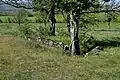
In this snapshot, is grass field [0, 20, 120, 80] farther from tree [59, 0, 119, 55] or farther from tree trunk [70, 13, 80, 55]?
tree [59, 0, 119, 55]

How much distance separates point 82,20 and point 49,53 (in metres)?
4.43

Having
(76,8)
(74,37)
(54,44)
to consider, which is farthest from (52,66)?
(54,44)

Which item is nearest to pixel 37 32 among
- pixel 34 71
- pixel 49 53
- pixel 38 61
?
pixel 49 53

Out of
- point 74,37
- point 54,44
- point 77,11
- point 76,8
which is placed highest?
point 76,8

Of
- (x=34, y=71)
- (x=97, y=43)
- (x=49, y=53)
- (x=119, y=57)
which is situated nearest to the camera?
(x=34, y=71)

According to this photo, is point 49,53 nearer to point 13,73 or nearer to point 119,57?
point 119,57

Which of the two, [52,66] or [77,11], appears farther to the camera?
[77,11]

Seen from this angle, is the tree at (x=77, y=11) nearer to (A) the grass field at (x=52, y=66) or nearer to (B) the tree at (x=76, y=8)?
(B) the tree at (x=76, y=8)

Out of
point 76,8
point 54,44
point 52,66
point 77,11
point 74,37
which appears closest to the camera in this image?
point 52,66

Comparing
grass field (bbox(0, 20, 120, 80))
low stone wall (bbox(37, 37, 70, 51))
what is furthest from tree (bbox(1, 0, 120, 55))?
low stone wall (bbox(37, 37, 70, 51))

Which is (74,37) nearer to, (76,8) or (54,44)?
(76,8)

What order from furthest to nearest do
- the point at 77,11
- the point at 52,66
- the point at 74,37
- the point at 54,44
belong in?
the point at 54,44, the point at 74,37, the point at 77,11, the point at 52,66

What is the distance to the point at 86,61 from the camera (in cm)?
1744

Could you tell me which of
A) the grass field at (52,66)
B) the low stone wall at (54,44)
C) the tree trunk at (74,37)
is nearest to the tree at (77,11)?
the tree trunk at (74,37)
